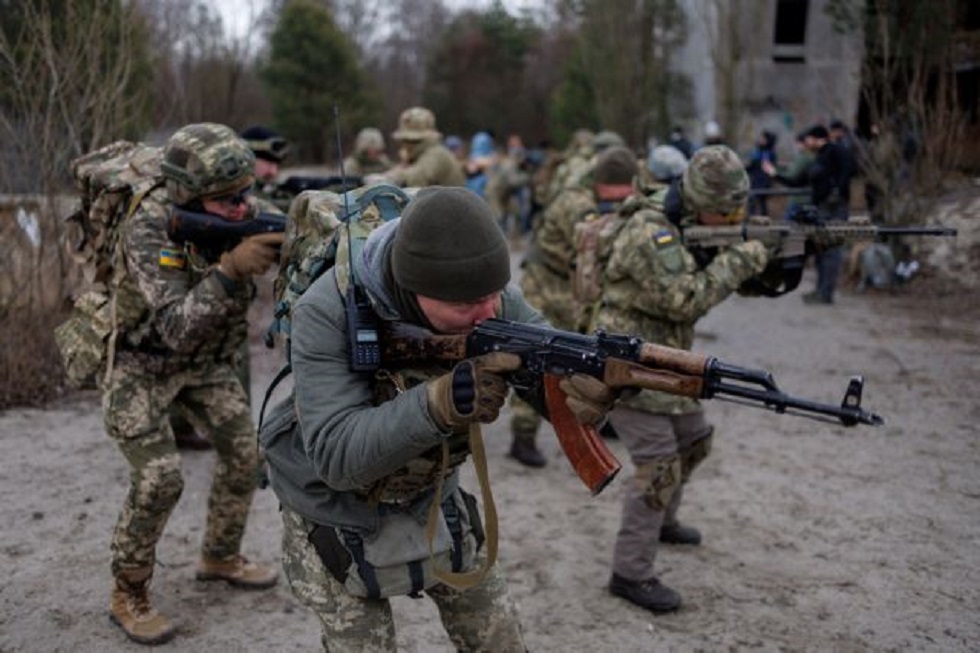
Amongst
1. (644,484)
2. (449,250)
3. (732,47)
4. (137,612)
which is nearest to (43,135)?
(137,612)

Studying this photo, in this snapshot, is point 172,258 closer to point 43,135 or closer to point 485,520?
point 485,520

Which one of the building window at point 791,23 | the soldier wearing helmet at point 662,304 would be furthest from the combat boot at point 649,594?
the building window at point 791,23

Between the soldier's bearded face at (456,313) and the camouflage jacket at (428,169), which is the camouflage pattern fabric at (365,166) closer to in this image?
the camouflage jacket at (428,169)

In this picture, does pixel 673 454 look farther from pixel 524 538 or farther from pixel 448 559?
pixel 448 559

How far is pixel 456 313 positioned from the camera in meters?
2.32

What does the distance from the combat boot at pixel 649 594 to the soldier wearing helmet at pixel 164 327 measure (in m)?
1.91

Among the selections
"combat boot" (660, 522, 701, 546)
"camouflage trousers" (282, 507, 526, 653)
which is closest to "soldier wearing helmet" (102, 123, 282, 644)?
"camouflage trousers" (282, 507, 526, 653)

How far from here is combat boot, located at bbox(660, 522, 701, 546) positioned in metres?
4.79

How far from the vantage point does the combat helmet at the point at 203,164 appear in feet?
11.9

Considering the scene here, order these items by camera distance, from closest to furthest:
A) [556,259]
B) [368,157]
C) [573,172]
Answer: [556,259]
[573,172]
[368,157]

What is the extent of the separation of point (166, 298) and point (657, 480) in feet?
7.05

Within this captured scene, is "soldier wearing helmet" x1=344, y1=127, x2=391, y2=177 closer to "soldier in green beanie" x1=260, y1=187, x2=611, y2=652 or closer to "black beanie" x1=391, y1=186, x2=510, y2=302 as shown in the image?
"soldier in green beanie" x1=260, y1=187, x2=611, y2=652

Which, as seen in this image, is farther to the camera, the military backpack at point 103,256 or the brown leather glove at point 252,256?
the military backpack at point 103,256

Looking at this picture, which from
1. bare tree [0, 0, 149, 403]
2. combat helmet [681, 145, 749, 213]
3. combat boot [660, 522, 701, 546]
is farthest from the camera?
bare tree [0, 0, 149, 403]
